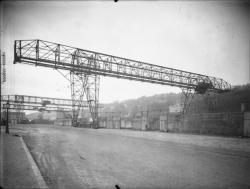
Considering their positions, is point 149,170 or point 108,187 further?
point 149,170

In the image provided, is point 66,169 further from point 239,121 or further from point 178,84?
point 178,84

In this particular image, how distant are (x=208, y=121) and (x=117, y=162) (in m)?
13.5

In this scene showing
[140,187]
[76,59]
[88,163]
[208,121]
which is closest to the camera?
→ [140,187]

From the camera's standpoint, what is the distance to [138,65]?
24453 mm

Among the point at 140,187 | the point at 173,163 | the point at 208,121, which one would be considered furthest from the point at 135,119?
the point at 140,187

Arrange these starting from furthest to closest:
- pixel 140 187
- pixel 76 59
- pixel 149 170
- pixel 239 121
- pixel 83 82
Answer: pixel 83 82 < pixel 76 59 < pixel 239 121 < pixel 149 170 < pixel 140 187

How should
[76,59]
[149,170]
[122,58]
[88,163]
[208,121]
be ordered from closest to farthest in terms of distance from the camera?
[149,170] → [88,163] → [208,121] → [76,59] → [122,58]

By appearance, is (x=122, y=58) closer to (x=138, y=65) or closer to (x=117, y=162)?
(x=138, y=65)

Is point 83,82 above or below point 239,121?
above

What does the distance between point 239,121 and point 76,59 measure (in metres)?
16.6

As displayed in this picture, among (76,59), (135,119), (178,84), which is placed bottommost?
(135,119)

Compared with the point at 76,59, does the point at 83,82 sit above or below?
below

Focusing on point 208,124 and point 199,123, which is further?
point 199,123

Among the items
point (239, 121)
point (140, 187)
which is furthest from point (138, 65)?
point (140, 187)
